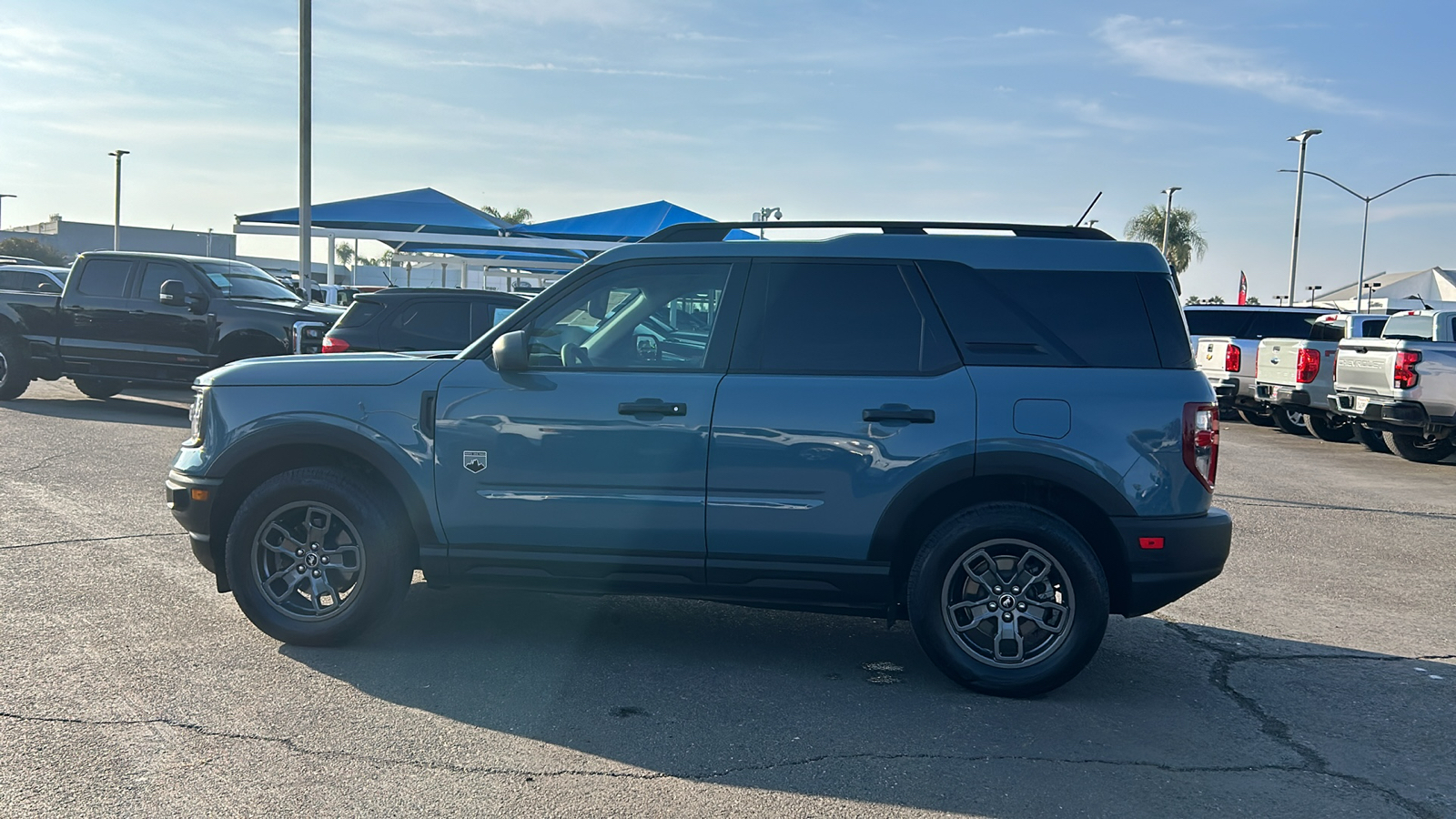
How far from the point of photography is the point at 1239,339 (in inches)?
780

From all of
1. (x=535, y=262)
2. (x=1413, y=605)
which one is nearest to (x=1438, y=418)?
(x=1413, y=605)

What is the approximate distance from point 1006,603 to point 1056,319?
1226 mm

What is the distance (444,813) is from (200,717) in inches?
52.3

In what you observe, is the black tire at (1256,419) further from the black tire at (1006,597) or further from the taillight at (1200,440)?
the black tire at (1006,597)

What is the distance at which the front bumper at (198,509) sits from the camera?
216 inches

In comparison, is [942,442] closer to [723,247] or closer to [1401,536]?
[723,247]

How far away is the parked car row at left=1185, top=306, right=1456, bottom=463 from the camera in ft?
44.8

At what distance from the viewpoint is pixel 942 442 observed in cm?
500

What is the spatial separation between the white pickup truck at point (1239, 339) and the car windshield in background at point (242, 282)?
13.8 metres

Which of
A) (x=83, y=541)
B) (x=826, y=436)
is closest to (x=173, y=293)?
(x=83, y=541)

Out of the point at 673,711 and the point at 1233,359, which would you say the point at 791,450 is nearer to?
the point at 673,711

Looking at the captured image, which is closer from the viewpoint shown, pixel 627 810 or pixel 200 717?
pixel 627 810

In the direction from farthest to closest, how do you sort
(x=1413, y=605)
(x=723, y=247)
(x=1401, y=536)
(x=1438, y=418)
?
(x=1438, y=418), (x=1401, y=536), (x=1413, y=605), (x=723, y=247)

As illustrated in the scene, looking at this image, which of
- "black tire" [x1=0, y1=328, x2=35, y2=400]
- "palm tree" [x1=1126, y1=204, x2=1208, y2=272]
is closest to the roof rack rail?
"black tire" [x1=0, y1=328, x2=35, y2=400]
